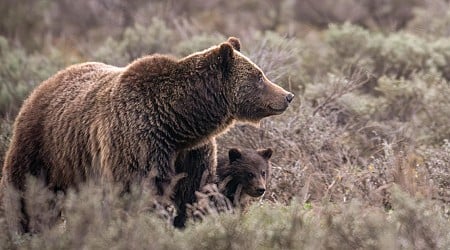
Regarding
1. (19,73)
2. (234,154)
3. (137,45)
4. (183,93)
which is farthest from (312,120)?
(137,45)

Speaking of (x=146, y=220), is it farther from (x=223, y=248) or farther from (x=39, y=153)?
(x=39, y=153)

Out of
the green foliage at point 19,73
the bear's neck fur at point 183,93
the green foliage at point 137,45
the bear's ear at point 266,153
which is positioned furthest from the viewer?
the green foliage at point 137,45

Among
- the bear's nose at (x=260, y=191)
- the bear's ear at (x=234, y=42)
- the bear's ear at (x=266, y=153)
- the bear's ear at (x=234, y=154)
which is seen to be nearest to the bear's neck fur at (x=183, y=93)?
the bear's ear at (x=234, y=42)


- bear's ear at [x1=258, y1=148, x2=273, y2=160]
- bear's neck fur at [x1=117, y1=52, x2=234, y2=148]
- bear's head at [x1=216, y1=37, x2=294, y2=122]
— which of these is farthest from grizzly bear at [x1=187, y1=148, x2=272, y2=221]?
bear's neck fur at [x1=117, y1=52, x2=234, y2=148]

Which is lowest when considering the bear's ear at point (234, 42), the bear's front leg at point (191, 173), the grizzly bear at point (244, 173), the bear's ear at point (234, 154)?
the grizzly bear at point (244, 173)

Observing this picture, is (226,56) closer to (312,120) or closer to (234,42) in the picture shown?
(234,42)

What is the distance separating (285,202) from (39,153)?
7.72ft

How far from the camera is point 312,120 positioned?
10484 mm

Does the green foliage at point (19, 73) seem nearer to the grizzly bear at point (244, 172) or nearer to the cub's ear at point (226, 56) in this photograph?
the grizzly bear at point (244, 172)

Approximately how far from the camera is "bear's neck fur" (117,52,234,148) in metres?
7.63

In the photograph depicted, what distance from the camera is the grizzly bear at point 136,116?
7453 mm

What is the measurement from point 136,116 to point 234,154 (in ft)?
6.62

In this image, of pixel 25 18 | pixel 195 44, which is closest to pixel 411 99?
pixel 195 44

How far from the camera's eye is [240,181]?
913 cm
